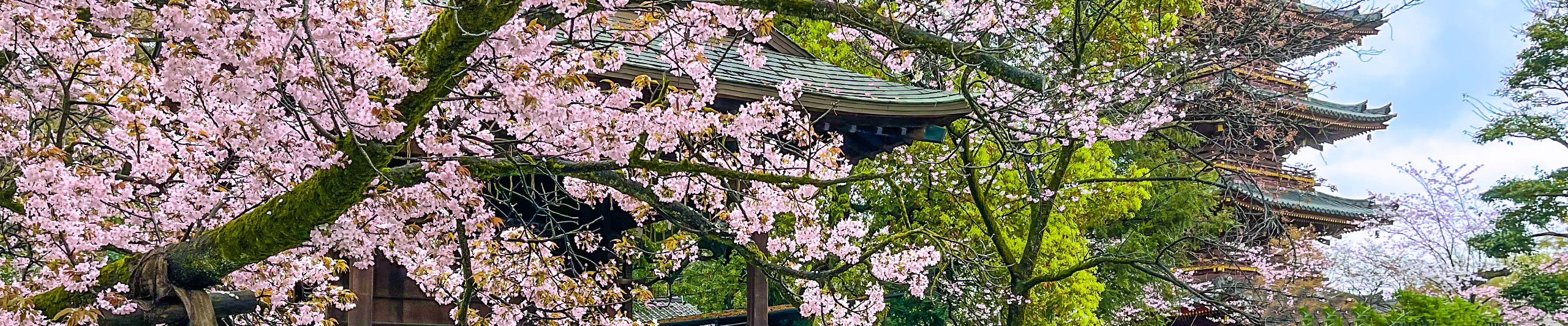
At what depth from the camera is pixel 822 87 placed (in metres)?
6.80

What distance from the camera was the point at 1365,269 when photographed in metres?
15.5

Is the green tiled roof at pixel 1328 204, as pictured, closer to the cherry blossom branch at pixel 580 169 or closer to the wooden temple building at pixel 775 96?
the wooden temple building at pixel 775 96

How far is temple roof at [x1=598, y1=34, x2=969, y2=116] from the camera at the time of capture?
615cm

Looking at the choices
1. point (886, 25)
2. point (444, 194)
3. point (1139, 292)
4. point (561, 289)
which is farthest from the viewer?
point (1139, 292)

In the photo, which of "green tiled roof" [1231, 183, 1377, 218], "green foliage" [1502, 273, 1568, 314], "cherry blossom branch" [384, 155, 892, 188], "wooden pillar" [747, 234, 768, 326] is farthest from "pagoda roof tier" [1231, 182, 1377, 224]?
"cherry blossom branch" [384, 155, 892, 188]

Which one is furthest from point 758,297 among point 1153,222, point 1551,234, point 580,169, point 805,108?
point 1551,234

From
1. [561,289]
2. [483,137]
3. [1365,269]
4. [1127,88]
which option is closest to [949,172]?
[1127,88]

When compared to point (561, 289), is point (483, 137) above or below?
above

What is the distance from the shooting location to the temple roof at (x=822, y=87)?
20.2ft

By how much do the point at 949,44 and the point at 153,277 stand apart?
3272 millimetres

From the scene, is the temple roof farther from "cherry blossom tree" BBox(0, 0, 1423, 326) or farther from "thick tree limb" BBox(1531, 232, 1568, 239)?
"thick tree limb" BBox(1531, 232, 1568, 239)

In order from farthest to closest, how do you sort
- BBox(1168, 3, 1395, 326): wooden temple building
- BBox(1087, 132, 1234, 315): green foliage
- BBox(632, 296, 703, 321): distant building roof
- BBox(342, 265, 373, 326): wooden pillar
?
BBox(1168, 3, 1395, 326): wooden temple building → BBox(632, 296, 703, 321): distant building roof → BBox(1087, 132, 1234, 315): green foliage → BBox(342, 265, 373, 326): wooden pillar

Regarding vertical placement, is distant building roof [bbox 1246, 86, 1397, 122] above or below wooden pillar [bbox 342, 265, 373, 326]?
above

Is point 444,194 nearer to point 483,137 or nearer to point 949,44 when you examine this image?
point 483,137
